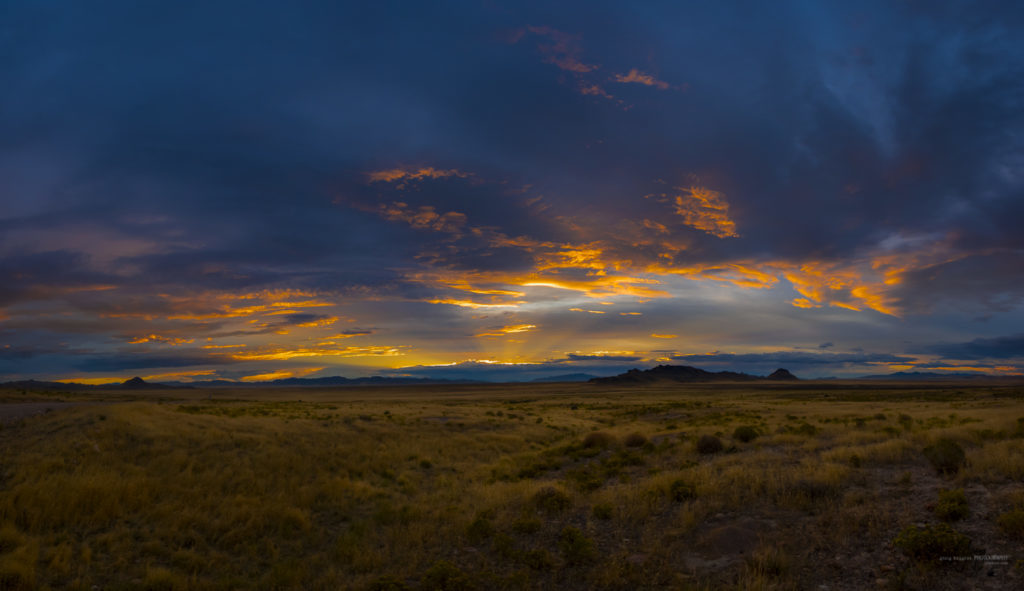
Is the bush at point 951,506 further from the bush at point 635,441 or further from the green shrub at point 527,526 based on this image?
the bush at point 635,441

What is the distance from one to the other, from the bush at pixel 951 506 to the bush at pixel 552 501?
822 cm

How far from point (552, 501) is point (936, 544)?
8509mm

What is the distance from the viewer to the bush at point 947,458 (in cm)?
1253

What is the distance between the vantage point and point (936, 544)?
813 cm

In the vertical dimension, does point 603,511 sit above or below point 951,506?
below

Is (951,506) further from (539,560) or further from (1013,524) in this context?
(539,560)

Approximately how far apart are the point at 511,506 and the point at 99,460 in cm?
1393

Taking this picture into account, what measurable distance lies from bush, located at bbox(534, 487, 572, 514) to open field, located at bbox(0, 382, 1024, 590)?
53 mm

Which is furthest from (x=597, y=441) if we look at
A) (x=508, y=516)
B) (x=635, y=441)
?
(x=508, y=516)

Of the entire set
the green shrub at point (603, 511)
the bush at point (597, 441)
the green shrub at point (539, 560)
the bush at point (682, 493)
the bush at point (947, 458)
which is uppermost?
the bush at point (947, 458)

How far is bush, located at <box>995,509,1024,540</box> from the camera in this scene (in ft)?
27.5

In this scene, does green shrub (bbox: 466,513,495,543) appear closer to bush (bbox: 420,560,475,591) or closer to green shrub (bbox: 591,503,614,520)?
bush (bbox: 420,560,475,591)

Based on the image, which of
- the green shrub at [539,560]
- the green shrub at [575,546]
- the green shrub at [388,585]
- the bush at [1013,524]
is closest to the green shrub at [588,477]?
the green shrub at [575,546]

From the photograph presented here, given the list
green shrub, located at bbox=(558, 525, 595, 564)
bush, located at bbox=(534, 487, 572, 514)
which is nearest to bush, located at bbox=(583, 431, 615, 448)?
bush, located at bbox=(534, 487, 572, 514)
